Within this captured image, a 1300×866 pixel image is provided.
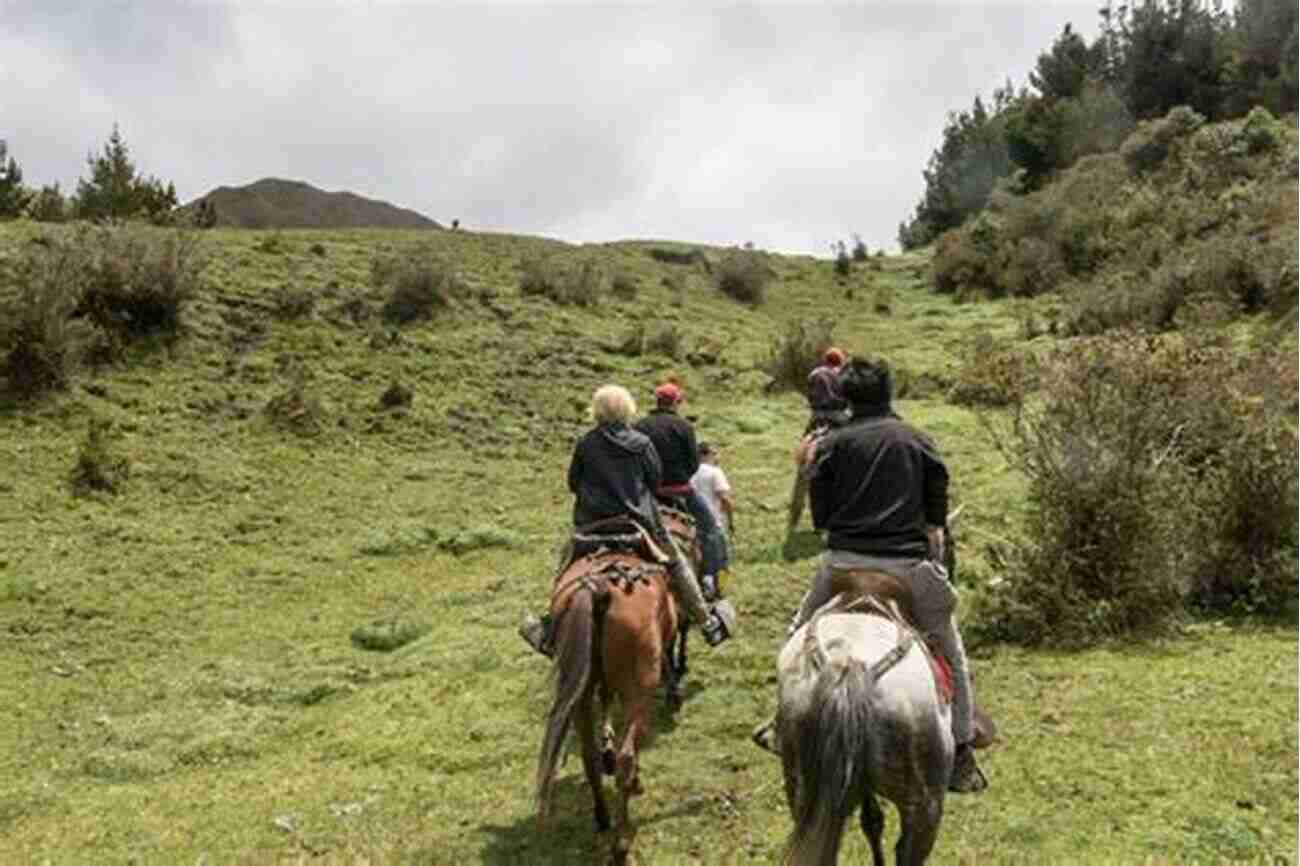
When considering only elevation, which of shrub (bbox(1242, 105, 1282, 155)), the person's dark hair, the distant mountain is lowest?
the person's dark hair

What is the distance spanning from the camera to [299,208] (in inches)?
2781

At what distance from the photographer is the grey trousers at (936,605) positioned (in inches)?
273

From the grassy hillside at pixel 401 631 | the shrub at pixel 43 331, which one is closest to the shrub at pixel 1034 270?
the grassy hillside at pixel 401 631

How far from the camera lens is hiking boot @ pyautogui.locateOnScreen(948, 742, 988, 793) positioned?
7.02m

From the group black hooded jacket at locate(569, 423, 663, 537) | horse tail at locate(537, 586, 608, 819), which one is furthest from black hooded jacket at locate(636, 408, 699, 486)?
horse tail at locate(537, 586, 608, 819)

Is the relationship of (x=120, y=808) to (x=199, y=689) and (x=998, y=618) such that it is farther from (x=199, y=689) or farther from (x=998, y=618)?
(x=998, y=618)

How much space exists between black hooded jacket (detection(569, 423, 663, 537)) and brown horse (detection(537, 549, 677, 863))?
0.54 m

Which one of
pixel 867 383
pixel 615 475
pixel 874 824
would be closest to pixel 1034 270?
pixel 615 475

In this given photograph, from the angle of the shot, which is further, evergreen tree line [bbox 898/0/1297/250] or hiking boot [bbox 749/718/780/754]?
evergreen tree line [bbox 898/0/1297/250]

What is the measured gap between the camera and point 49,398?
69.3 feet

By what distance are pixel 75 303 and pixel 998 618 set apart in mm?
18258

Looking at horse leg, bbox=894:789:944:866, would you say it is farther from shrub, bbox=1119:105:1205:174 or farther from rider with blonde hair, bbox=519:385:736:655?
shrub, bbox=1119:105:1205:174

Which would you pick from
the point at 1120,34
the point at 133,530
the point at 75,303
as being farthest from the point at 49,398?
the point at 1120,34

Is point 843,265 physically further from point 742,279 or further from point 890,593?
point 890,593
